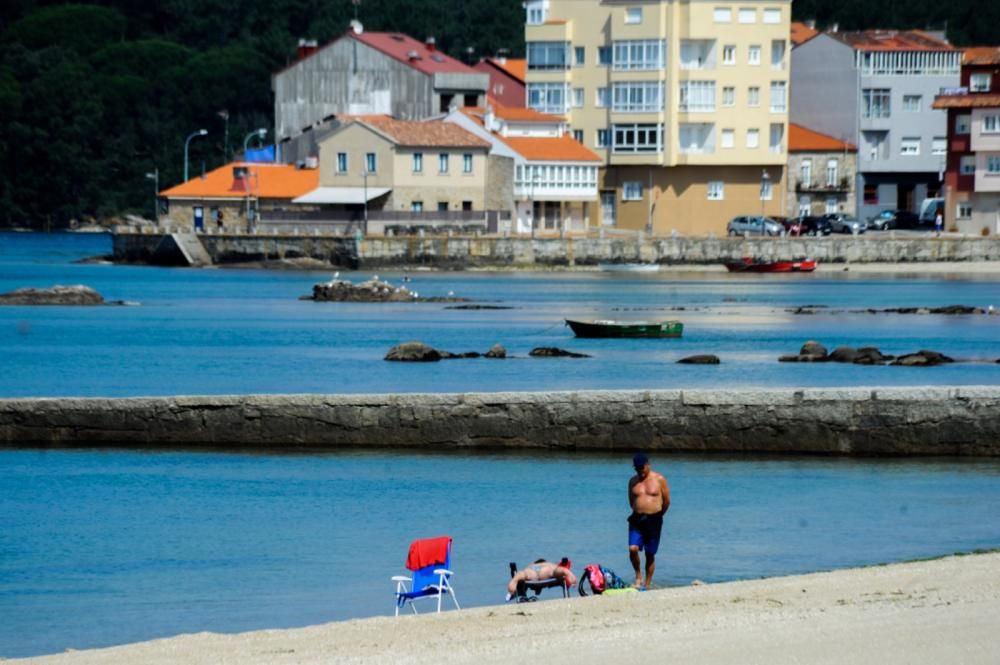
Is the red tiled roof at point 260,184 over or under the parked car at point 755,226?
over

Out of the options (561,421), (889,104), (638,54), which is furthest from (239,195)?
(561,421)

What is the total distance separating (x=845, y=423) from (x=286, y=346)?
28364mm

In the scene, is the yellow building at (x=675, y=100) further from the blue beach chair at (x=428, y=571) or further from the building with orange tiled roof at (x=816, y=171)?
the blue beach chair at (x=428, y=571)

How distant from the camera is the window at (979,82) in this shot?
8656 centimetres

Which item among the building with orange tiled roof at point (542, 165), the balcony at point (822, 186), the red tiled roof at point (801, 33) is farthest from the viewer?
the red tiled roof at point (801, 33)

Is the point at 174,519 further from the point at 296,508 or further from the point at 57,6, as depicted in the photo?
the point at 57,6

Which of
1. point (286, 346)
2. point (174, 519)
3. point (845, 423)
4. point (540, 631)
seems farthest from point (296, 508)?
point (286, 346)

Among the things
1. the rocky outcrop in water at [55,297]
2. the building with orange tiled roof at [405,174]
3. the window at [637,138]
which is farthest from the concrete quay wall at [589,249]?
the rocky outcrop in water at [55,297]

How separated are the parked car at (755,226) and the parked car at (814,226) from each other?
143 centimetres

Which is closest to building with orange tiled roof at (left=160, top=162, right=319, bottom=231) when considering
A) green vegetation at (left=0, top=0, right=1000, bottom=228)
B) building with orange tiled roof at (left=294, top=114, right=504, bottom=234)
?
building with orange tiled roof at (left=294, top=114, right=504, bottom=234)

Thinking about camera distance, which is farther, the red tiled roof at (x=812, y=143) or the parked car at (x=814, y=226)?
the red tiled roof at (x=812, y=143)

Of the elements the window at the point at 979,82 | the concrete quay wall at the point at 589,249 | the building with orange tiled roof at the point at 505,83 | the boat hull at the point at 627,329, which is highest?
the building with orange tiled roof at the point at 505,83

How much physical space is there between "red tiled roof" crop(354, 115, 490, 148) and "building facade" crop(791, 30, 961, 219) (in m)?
21.5

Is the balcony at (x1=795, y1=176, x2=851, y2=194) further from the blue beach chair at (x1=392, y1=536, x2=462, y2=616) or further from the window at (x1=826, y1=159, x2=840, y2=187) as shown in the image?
the blue beach chair at (x1=392, y1=536, x2=462, y2=616)
